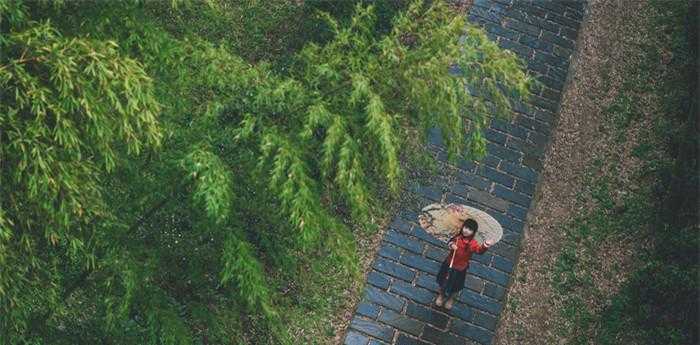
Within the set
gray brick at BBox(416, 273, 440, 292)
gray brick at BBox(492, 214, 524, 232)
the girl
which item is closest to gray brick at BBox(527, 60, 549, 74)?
gray brick at BBox(492, 214, 524, 232)

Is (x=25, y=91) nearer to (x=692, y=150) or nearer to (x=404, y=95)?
(x=404, y=95)

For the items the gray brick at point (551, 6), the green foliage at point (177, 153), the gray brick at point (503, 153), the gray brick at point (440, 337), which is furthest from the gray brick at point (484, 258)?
the gray brick at point (551, 6)

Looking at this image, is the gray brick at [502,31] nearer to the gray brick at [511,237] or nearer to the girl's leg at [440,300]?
the gray brick at [511,237]

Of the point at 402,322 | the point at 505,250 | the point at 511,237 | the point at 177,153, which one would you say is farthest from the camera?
the point at 511,237

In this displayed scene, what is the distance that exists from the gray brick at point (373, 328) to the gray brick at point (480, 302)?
85 cm

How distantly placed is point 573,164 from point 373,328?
137 inches

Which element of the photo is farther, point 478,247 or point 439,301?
point 439,301

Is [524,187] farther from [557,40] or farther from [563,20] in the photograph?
[563,20]

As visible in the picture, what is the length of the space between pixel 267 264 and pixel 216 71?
212 cm

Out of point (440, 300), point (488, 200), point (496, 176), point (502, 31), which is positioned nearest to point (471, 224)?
point (440, 300)

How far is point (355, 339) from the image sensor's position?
26.7 feet

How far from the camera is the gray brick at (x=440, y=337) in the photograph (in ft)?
26.8

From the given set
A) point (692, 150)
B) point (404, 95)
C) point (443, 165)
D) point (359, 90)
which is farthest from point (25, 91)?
point (692, 150)

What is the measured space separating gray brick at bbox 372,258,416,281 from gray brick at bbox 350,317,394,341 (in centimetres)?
62
